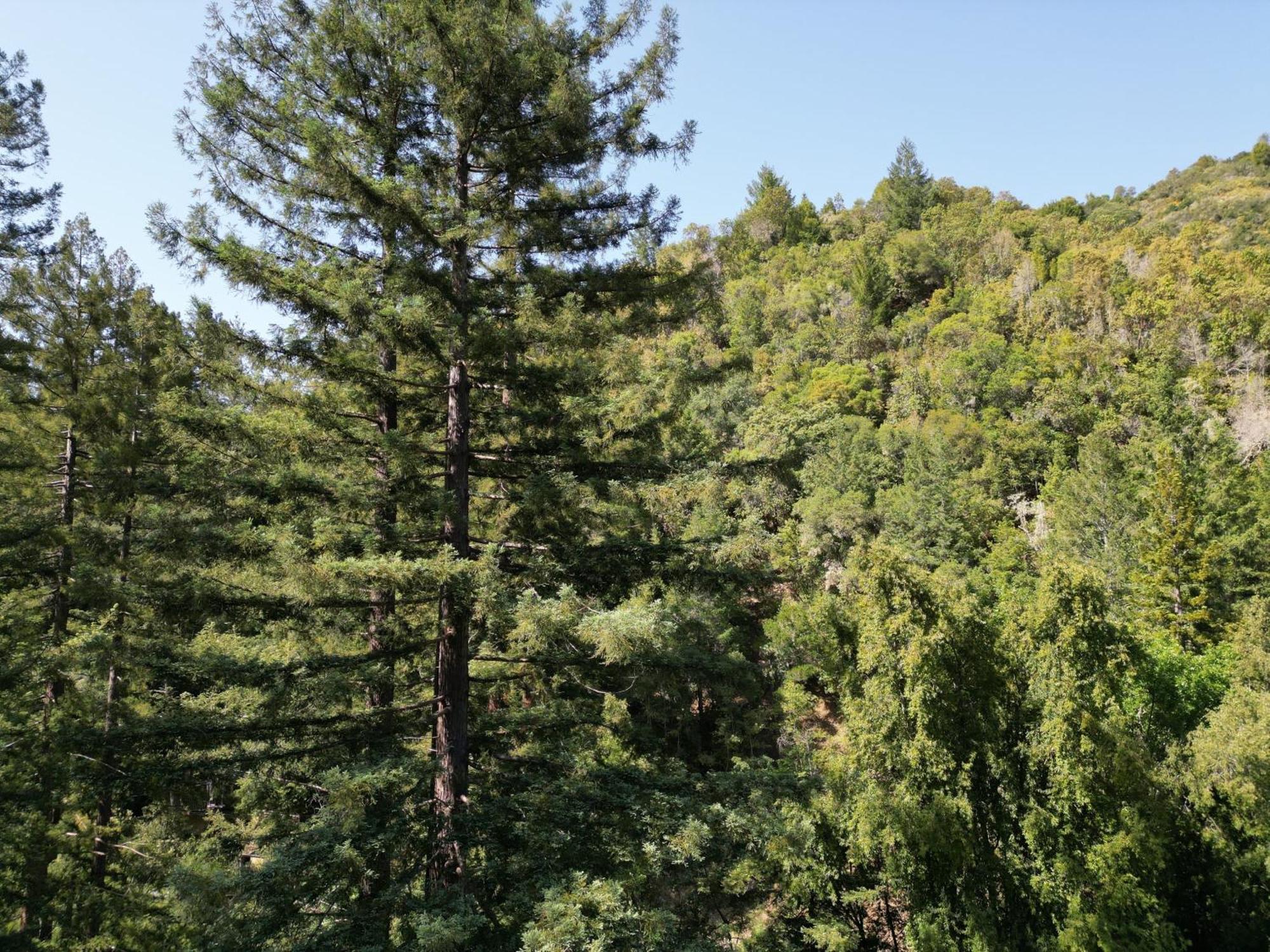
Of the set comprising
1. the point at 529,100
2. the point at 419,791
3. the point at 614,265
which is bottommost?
the point at 419,791

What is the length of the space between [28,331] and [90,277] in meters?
1.32

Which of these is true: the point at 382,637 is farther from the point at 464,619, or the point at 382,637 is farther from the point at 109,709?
the point at 109,709

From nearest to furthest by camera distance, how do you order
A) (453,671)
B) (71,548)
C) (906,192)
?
(453,671) → (71,548) → (906,192)

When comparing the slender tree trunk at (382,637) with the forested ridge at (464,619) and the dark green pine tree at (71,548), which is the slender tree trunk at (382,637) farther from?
the dark green pine tree at (71,548)

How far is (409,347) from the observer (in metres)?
5.72

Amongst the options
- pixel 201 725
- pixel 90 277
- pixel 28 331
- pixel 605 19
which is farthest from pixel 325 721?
pixel 90 277

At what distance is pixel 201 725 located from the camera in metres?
5.08

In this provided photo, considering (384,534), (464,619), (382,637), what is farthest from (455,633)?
(382,637)

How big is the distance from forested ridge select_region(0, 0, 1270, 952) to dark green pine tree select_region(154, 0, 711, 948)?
4cm

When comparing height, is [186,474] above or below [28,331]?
below

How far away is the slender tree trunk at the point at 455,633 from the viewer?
5.27 m

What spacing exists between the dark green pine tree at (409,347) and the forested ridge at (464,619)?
Answer: 0.04 meters

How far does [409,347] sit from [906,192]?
240ft

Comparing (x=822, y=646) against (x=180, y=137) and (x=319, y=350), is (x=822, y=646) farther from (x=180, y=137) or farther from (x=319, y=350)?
(x=180, y=137)
